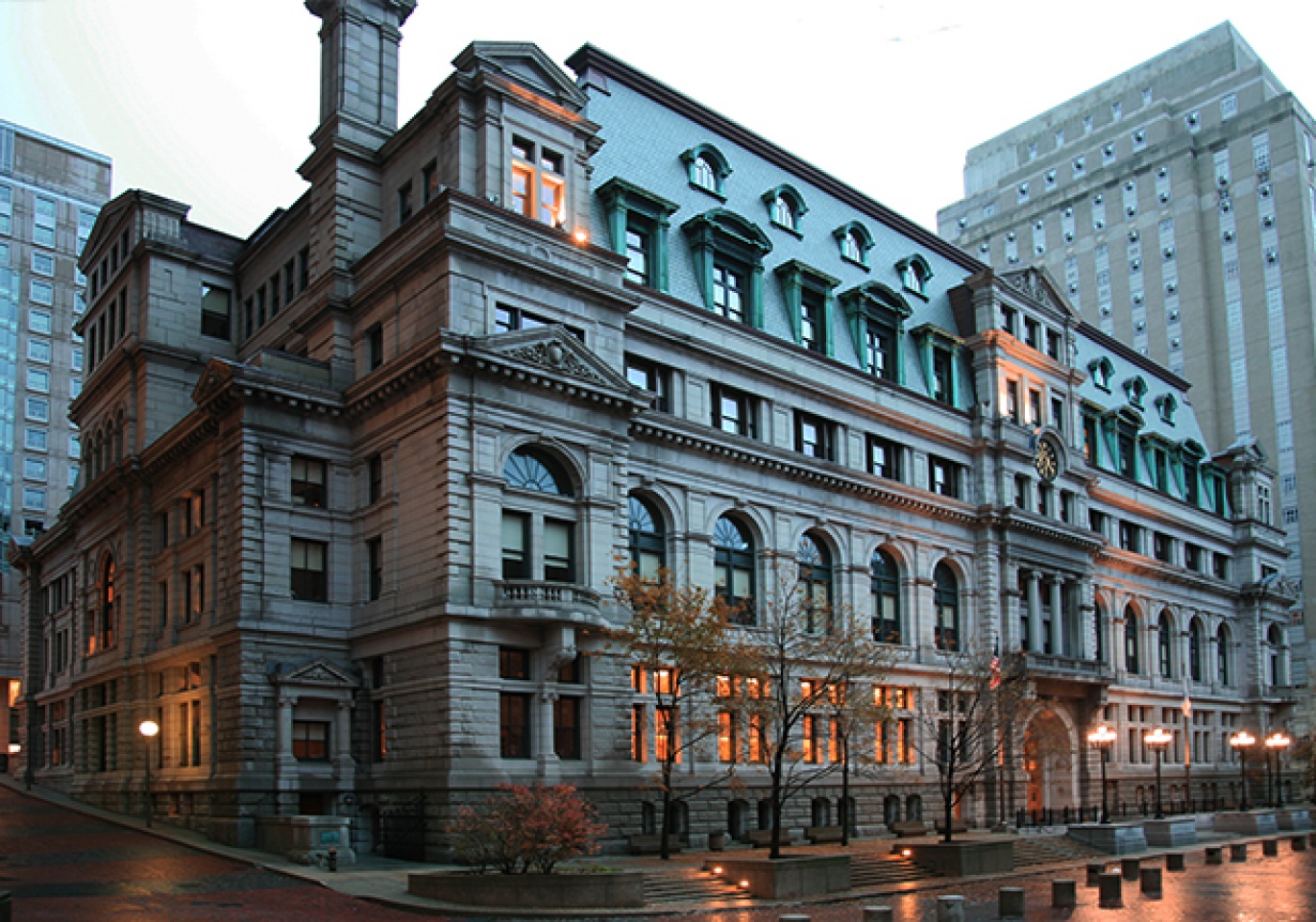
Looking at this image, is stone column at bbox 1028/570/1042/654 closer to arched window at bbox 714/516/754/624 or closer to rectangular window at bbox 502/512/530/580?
arched window at bbox 714/516/754/624

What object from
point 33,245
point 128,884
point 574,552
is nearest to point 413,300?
point 574,552

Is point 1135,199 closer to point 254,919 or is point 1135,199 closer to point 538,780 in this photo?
point 538,780

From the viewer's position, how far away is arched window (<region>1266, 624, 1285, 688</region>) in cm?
9344

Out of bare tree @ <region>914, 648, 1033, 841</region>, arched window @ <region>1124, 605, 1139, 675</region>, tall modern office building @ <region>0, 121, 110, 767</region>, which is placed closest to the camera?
bare tree @ <region>914, 648, 1033, 841</region>

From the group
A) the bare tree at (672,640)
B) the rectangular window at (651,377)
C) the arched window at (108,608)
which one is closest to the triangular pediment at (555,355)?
the rectangular window at (651,377)

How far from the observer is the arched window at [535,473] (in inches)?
1689

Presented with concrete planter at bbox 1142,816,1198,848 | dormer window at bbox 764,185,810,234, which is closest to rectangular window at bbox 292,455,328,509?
dormer window at bbox 764,185,810,234

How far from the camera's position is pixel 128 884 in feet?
106

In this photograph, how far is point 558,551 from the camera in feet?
143

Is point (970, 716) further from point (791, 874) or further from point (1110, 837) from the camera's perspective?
point (791, 874)

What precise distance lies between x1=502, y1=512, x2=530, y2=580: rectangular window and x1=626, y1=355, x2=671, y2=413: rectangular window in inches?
346

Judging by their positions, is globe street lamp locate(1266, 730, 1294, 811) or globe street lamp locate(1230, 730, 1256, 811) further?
globe street lamp locate(1230, 730, 1256, 811)

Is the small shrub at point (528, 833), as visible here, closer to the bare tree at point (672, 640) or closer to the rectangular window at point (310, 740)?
the bare tree at point (672, 640)

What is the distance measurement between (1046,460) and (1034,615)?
861cm
